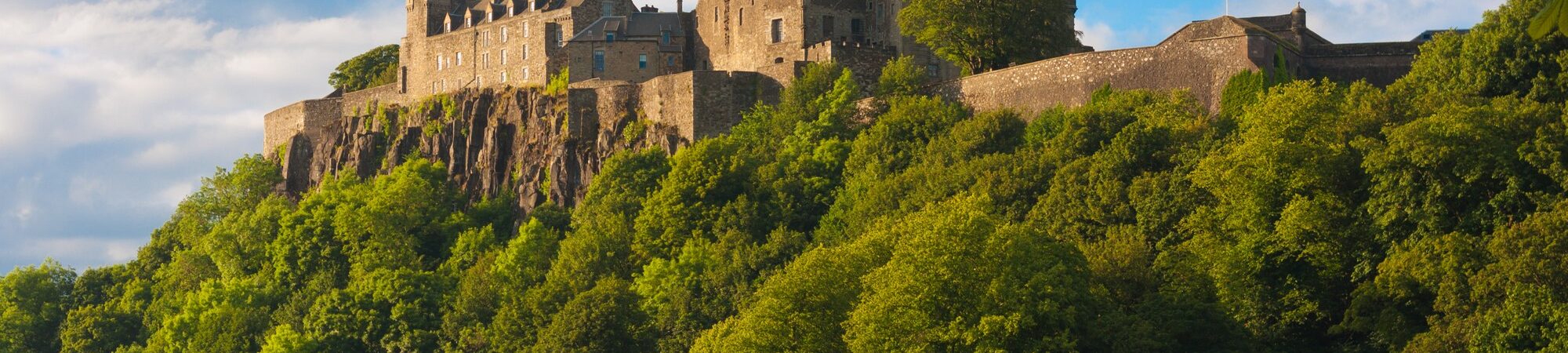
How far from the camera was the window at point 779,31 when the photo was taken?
3103 inches

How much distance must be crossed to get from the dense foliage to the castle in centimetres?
103

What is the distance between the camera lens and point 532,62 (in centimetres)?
8569

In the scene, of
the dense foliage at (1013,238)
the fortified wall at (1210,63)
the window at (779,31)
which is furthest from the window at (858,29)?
the fortified wall at (1210,63)

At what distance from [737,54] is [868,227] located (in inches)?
799

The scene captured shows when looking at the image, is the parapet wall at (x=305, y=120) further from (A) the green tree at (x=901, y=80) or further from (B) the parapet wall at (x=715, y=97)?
(A) the green tree at (x=901, y=80)

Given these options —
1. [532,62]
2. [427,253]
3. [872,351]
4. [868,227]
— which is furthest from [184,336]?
[872,351]

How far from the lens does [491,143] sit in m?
85.2

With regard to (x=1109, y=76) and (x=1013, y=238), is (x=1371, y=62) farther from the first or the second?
(x=1013, y=238)

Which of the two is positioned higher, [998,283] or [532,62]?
[532,62]

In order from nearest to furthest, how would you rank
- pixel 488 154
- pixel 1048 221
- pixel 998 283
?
pixel 998 283, pixel 1048 221, pixel 488 154

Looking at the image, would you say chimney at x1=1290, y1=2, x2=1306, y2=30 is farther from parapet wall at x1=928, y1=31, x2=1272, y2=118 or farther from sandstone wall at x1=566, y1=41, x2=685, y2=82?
sandstone wall at x1=566, y1=41, x2=685, y2=82

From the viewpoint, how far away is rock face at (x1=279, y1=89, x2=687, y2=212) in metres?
79.2

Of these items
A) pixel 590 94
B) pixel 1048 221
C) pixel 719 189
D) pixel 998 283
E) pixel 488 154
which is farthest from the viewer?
pixel 488 154

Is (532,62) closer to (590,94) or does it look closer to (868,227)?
(590,94)
